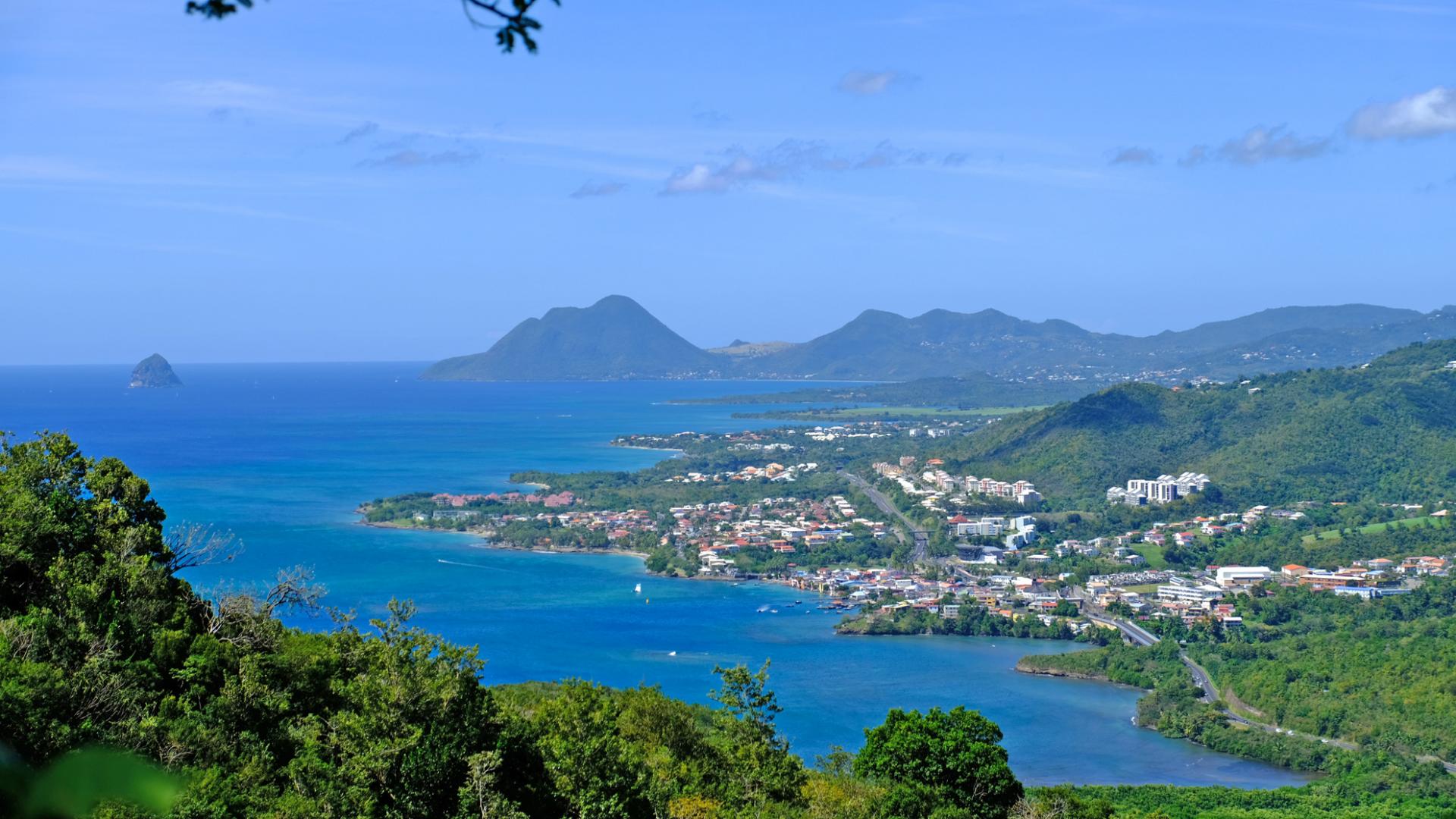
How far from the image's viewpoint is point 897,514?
38562mm

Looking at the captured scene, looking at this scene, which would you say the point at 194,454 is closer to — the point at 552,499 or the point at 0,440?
the point at 552,499

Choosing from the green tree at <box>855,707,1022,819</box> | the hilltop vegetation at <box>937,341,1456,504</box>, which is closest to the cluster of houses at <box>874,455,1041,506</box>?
the hilltop vegetation at <box>937,341,1456,504</box>

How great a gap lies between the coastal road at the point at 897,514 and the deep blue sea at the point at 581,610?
5495 millimetres

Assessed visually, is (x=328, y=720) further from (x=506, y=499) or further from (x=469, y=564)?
(x=506, y=499)

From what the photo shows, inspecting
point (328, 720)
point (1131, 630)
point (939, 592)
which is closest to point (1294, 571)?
point (1131, 630)

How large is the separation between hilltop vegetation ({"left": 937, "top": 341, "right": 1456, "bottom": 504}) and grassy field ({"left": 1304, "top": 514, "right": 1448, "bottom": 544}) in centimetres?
353

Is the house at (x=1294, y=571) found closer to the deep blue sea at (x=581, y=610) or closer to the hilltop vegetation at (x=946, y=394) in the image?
the deep blue sea at (x=581, y=610)

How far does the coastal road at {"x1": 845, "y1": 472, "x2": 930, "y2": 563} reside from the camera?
33.2 meters

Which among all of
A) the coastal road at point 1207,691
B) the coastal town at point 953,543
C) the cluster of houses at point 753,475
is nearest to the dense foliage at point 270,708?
the coastal road at point 1207,691

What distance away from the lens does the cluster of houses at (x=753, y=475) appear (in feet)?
149

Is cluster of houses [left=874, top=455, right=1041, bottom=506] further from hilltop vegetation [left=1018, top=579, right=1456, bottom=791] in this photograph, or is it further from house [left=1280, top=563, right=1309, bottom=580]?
hilltop vegetation [left=1018, top=579, right=1456, bottom=791]

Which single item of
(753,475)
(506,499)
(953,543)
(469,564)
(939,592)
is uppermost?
(753,475)

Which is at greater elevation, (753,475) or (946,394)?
(946,394)

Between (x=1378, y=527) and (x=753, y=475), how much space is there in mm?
20922
